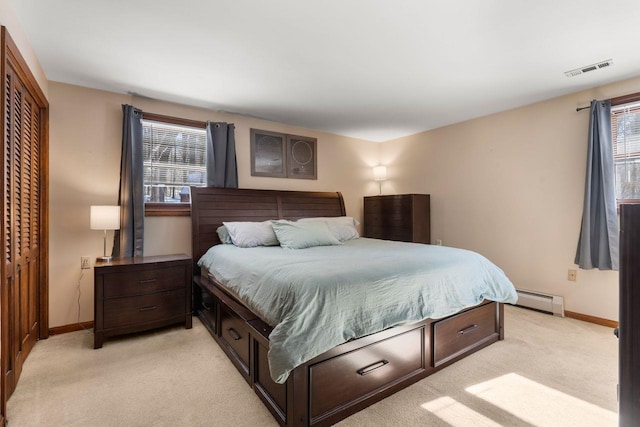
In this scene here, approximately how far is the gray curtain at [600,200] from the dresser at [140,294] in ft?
13.0

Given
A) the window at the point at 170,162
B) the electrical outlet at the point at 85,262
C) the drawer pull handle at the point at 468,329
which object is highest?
the window at the point at 170,162

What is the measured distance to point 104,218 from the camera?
8.90 ft

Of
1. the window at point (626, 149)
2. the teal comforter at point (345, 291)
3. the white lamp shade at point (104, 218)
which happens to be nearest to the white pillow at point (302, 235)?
the teal comforter at point (345, 291)

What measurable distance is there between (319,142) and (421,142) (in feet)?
5.21

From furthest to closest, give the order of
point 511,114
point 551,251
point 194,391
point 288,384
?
point 511,114, point 551,251, point 194,391, point 288,384

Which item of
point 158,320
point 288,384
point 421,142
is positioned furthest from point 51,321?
point 421,142

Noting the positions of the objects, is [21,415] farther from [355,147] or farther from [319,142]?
[355,147]

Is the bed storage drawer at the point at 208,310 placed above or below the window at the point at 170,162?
below

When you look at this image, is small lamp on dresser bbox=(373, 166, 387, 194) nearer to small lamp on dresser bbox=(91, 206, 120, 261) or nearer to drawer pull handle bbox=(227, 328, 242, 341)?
drawer pull handle bbox=(227, 328, 242, 341)

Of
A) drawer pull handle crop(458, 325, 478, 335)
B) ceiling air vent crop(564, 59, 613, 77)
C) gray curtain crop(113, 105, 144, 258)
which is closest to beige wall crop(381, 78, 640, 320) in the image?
ceiling air vent crop(564, 59, 613, 77)

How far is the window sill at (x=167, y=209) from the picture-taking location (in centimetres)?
325

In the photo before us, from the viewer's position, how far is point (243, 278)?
217 centimetres

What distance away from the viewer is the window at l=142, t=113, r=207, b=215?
10.9 feet

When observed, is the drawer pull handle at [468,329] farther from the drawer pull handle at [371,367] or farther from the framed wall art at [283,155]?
the framed wall art at [283,155]
